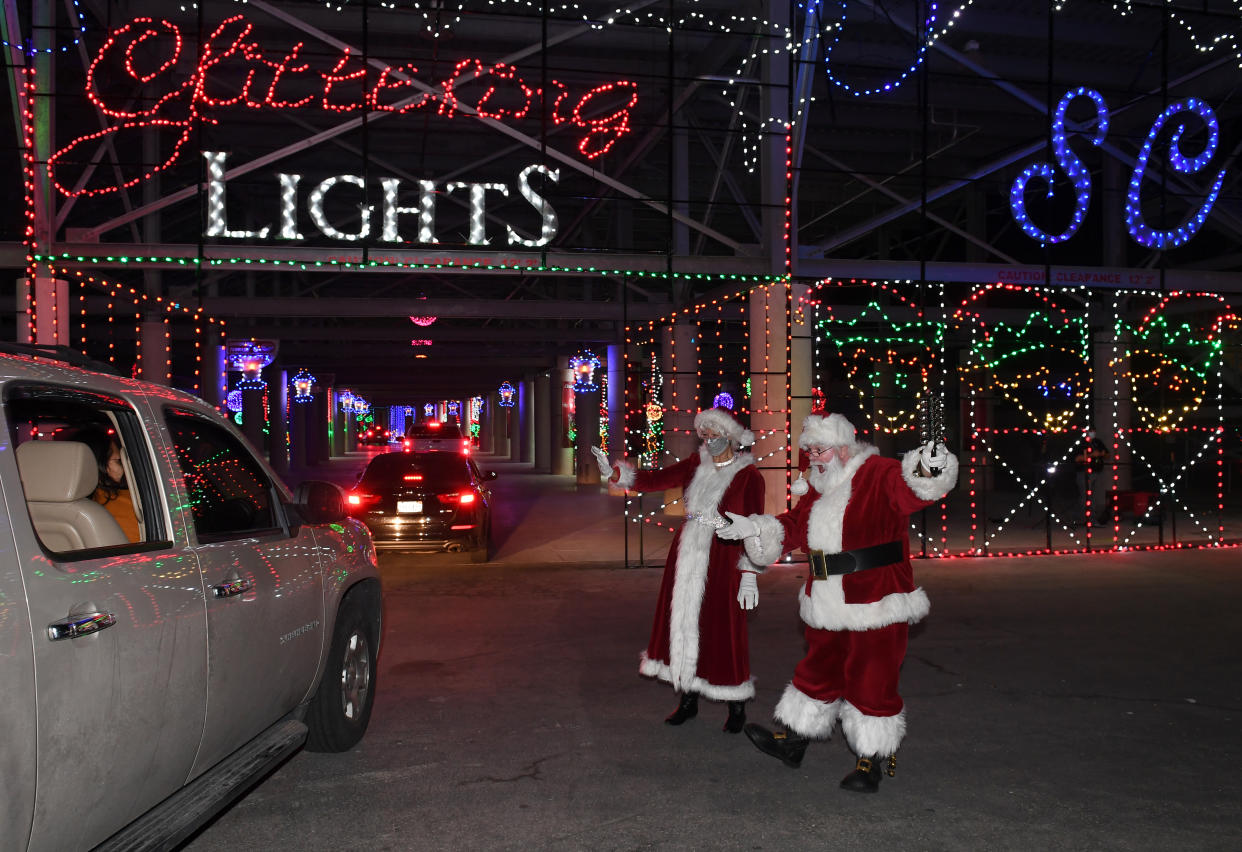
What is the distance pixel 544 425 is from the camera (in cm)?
3981

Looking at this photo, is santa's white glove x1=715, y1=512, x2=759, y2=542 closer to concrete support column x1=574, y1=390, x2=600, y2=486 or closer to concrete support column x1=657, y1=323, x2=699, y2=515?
concrete support column x1=657, y1=323, x2=699, y2=515

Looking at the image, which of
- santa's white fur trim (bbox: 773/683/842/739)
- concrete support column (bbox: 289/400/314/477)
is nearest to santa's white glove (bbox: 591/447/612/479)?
santa's white fur trim (bbox: 773/683/842/739)

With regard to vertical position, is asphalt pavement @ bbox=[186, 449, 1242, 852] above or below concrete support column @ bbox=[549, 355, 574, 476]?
below

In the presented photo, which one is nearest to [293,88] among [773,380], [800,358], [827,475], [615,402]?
[773,380]

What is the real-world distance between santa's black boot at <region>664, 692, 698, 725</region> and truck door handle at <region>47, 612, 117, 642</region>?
144 inches

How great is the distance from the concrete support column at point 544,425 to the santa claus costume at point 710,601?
31154mm

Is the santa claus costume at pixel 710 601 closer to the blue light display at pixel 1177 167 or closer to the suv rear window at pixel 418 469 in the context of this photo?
the suv rear window at pixel 418 469

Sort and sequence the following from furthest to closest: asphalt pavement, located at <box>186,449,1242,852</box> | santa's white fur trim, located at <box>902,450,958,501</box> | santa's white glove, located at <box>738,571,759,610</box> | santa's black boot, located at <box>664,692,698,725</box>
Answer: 1. santa's black boot, located at <box>664,692,698,725</box>
2. santa's white glove, located at <box>738,571,759,610</box>
3. santa's white fur trim, located at <box>902,450,958,501</box>
4. asphalt pavement, located at <box>186,449,1242,852</box>

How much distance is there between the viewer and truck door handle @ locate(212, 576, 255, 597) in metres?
3.94

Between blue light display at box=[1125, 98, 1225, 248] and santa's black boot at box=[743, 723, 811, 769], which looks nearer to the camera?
santa's black boot at box=[743, 723, 811, 769]

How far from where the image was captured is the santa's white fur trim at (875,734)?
4953 millimetres

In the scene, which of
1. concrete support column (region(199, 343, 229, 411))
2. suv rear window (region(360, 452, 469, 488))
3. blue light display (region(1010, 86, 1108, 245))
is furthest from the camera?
concrete support column (region(199, 343, 229, 411))

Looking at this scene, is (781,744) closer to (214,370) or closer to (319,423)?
(214,370)

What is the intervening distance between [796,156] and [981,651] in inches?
326
